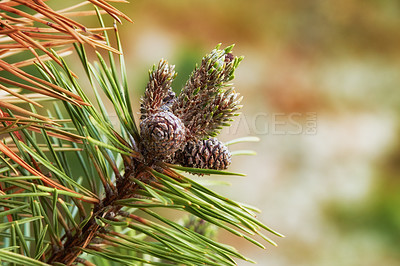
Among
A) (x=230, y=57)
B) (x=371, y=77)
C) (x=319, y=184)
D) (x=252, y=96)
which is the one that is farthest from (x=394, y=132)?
(x=230, y=57)

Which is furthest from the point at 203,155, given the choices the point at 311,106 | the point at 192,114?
the point at 311,106

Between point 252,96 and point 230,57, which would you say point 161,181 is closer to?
point 230,57

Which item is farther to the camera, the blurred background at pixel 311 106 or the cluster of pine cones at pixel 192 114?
the blurred background at pixel 311 106

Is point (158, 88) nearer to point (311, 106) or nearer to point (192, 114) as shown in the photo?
point (192, 114)

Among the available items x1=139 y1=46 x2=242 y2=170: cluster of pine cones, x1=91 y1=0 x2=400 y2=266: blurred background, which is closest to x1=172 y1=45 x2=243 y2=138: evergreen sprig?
x1=139 y1=46 x2=242 y2=170: cluster of pine cones

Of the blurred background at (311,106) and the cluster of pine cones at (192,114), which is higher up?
the blurred background at (311,106)

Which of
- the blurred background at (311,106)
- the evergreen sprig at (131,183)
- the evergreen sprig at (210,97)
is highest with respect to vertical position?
the blurred background at (311,106)

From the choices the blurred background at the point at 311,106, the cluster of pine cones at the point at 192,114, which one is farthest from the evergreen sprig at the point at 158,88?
the blurred background at the point at 311,106

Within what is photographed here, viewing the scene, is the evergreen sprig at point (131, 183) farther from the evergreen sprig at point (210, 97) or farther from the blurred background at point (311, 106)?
the blurred background at point (311, 106)

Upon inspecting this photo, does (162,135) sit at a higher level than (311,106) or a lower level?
lower
